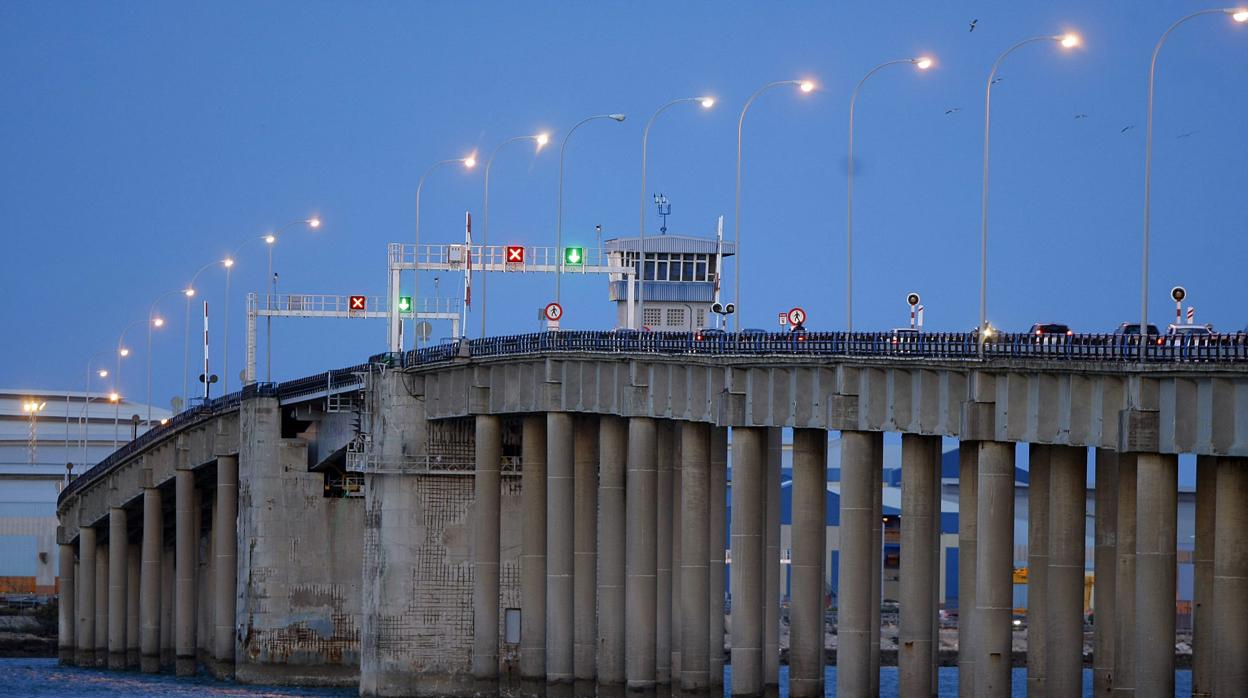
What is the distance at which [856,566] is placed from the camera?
6619 centimetres

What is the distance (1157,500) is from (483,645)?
1604 inches

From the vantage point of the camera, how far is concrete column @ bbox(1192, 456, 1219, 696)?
196ft

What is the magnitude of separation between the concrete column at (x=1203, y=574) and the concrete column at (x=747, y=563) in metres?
15.8

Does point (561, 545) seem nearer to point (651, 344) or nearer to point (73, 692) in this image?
point (651, 344)

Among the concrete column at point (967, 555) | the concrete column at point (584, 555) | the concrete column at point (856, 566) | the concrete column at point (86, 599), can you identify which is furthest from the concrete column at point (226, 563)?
the concrete column at point (856, 566)

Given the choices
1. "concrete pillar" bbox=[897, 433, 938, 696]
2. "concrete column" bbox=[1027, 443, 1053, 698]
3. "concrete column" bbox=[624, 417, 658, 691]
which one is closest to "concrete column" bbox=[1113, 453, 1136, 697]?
"concrete column" bbox=[1027, 443, 1053, 698]

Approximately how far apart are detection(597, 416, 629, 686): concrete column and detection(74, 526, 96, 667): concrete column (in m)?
62.2

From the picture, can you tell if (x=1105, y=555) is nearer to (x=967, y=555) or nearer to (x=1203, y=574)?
(x=967, y=555)

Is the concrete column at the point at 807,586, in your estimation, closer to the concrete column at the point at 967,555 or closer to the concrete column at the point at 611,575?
the concrete column at the point at 967,555

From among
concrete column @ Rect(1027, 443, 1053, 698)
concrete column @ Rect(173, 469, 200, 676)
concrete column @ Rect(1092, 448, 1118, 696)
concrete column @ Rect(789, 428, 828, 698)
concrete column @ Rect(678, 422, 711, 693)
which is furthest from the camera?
concrete column @ Rect(173, 469, 200, 676)

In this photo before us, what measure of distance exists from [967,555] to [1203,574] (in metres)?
10.4

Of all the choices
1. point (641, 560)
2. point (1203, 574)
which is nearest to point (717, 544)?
point (641, 560)

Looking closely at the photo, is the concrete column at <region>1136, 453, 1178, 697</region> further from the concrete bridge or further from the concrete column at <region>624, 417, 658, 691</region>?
the concrete column at <region>624, 417, 658, 691</region>

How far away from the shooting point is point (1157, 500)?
54562mm
